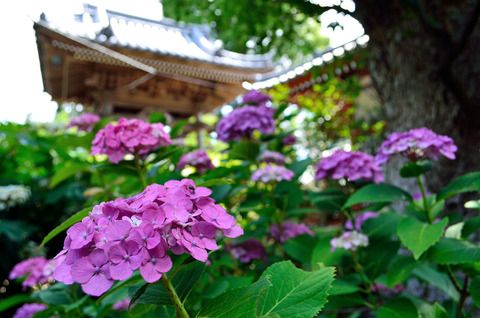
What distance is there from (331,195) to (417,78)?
45.1 inches

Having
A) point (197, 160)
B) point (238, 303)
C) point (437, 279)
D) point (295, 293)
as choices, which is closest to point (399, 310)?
point (437, 279)

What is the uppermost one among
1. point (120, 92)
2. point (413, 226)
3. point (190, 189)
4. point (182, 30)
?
point (190, 189)

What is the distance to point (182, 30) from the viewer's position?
10086 millimetres

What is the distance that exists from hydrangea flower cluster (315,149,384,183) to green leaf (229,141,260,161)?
415 millimetres

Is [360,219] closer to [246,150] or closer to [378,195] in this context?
[378,195]

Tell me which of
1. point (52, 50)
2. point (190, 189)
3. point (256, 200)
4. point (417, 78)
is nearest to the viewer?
point (190, 189)

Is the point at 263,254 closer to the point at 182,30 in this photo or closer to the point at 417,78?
the point at 417,78

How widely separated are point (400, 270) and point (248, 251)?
73 cm

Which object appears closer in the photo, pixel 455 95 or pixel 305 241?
pixel 305 241

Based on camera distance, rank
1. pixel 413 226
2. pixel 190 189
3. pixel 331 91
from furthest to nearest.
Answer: pixel 331 91
pixel 413 226
pixel 190 189

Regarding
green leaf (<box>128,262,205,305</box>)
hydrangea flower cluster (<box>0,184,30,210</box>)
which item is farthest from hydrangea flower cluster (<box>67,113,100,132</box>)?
green leaf (<box>128,262,205,305</box>)

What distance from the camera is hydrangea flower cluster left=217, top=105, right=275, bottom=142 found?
1906mm

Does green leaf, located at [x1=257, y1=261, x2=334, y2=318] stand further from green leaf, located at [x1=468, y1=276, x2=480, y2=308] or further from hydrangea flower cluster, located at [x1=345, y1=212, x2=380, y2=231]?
hydrangea flower cluster, located at [x1=345, y1=212, x2=380, y2=231]

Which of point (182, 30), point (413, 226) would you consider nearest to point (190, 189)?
point (413, 226)
